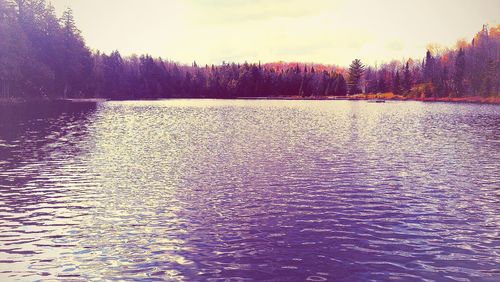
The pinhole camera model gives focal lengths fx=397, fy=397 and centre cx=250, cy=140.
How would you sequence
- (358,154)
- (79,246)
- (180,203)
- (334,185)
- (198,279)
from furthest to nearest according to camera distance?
(358,154), (334,185), (180,203), (79,246), (198,279)

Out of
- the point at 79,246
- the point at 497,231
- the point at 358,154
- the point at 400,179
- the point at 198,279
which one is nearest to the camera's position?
the point at 198,279

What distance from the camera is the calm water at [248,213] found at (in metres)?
13.9

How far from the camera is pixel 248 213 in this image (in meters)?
20.0

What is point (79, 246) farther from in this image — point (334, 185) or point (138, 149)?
point (138, 149)

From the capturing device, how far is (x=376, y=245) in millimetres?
15961

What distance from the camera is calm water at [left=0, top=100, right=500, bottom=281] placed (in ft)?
45.4

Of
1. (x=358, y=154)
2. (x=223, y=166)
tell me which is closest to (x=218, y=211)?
(x=223, y=166)

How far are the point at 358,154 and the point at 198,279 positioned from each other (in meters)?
28.6

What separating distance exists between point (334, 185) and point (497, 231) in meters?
10.1

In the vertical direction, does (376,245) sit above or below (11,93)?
below

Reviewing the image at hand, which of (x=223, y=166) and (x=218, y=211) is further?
(x=223, y=166)

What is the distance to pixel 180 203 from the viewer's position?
848 inches

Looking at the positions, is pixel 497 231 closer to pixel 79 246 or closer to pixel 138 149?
pixel 79 246

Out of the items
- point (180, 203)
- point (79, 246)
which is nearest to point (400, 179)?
point (180, 203)
